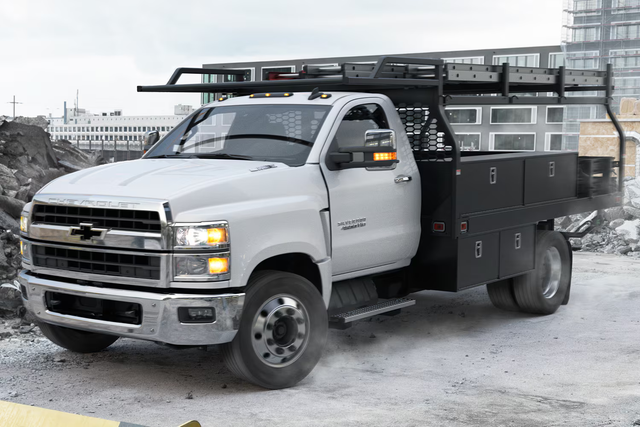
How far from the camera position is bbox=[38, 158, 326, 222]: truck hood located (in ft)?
19.4

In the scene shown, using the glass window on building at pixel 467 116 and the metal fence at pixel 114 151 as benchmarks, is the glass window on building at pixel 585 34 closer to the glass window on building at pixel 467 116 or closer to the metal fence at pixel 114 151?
the glass window on building at pixel 467 116

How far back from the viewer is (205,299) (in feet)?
19.2

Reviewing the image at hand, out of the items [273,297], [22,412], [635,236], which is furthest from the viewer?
[635,236]

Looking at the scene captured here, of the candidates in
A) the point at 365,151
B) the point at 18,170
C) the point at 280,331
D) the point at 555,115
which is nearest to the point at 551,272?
the point at 365,151

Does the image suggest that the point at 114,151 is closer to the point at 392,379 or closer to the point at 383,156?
the point at 383,156

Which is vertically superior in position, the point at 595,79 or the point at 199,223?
the point at 595,79

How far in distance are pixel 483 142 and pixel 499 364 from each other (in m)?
80.4

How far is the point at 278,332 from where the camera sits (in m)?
6.40

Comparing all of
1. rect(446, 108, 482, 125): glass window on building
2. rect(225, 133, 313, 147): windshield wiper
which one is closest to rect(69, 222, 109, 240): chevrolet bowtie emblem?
rect(225, 133, 313, 147): windshield wiper

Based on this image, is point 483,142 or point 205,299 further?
point 483,142

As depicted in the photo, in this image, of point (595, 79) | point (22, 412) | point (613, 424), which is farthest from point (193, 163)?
point (595, 79)

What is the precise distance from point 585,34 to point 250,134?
228ft

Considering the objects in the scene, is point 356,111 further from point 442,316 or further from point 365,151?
point 442,316

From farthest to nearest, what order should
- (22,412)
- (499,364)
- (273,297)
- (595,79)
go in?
(595,79) < (499,364) < (273,297) < (22,412)
